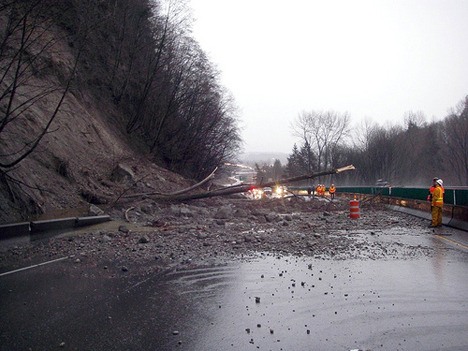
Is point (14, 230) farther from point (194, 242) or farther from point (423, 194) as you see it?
point (423, 194)

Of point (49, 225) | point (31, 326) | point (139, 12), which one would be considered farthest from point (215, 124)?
point (31, 326)

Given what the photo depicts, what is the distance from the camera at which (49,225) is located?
13383 millimetres

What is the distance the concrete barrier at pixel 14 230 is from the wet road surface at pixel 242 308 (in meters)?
2.57

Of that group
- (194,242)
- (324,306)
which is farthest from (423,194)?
(324,306)

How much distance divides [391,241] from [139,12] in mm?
27467

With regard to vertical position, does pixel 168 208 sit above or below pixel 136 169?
below

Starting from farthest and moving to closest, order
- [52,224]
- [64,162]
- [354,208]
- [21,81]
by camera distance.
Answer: [354,208]
[64,162]
[21,81]
[52,224]

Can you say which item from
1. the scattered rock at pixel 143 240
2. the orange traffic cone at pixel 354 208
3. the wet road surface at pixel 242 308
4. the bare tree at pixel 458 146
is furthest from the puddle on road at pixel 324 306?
the bare tree at pixel 458 146

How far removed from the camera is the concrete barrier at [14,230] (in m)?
11.7

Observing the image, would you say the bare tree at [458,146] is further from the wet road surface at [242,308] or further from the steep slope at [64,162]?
the wet road surface at [242,308]

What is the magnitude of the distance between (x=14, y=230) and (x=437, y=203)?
47.9ft

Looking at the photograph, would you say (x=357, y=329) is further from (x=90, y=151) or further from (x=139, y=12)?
(x=139, y=12)

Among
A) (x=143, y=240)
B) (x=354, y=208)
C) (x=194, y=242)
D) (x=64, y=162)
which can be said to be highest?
(x=64, y=162)

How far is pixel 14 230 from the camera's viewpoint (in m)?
12.1
